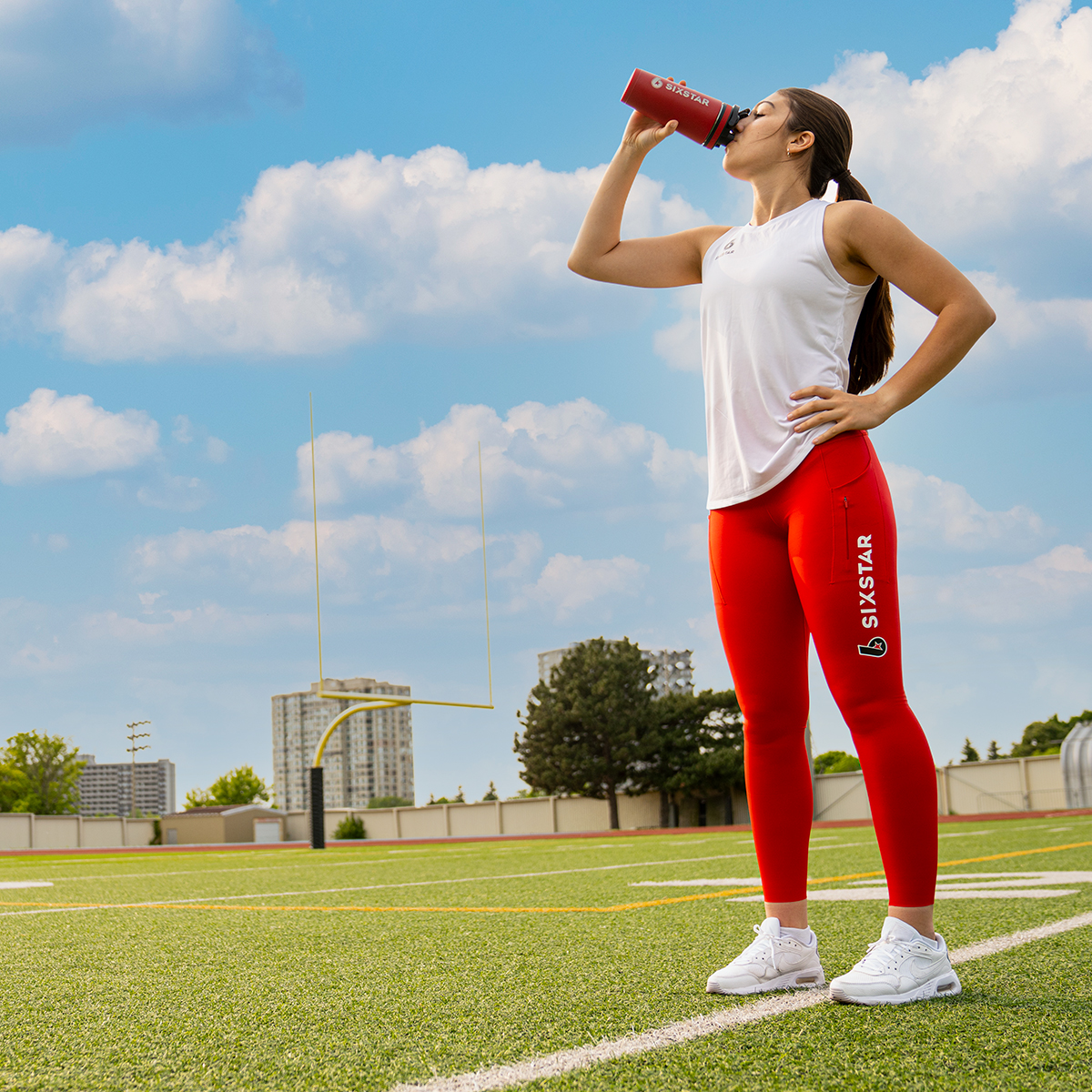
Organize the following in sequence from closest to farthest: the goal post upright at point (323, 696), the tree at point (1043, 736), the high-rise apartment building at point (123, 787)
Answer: the goal post upright at point (323, 696)
the tree at point (1043, 736)
the high-rise apartment building at point (123, 787)

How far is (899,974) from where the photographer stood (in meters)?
1.83

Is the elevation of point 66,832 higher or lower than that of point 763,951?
lower

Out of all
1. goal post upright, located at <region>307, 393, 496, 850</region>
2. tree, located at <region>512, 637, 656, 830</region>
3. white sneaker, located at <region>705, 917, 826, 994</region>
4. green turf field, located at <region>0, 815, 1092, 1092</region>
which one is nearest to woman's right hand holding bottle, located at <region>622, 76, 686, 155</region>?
white sneaker, located at <region>705, 917, 826, 994</region>

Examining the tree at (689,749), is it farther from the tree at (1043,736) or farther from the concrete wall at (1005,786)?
the tree at (1043,736)

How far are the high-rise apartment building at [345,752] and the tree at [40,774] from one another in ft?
135

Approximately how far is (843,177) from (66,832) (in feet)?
118

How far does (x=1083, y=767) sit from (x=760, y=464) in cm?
2850

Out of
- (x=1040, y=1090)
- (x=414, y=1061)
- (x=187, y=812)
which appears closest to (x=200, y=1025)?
(x=414, y=1061)

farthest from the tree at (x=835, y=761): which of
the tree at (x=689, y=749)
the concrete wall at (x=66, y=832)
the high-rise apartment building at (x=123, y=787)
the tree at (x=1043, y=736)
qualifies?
the high-rise apartment building at (x=123, y=787)

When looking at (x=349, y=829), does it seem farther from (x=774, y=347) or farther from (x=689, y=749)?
(x=774, y=347)

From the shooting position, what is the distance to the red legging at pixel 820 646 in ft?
6.41

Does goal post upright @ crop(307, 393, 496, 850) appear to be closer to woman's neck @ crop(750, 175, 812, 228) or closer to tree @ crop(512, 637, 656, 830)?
tree @ crop(512, 637, 656, 830)

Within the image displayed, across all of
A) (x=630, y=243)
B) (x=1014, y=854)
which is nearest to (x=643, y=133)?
(x=630, y=243)

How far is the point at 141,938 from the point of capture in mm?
3145
